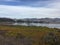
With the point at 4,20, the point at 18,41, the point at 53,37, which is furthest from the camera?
the point at 4,20

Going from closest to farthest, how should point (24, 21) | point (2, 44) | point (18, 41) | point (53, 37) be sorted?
point (2, 44) → point (18, 41) → point (53, 37) → point (24, 21)

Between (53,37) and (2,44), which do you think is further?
(53,37)

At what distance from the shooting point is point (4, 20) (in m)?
90.6

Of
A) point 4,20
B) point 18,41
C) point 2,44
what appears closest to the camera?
point 2,44

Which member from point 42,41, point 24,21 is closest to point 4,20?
point 24,21

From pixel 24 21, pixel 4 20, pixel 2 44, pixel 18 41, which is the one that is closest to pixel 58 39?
pixel 18 41

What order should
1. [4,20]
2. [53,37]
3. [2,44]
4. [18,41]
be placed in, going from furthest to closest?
[4,20] < [53,37] < [18,41] < [2,44]

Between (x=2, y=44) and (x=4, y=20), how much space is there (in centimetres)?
6994

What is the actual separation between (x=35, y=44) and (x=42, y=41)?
2.00 m

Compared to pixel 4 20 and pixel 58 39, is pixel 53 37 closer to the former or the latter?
pixel 58 39

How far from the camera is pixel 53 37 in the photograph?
80.8ft

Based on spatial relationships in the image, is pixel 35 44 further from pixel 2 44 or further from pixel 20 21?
pixel 20 21

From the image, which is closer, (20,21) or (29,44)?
(29,44)

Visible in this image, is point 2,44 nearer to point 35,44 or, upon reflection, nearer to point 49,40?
point 35,44
